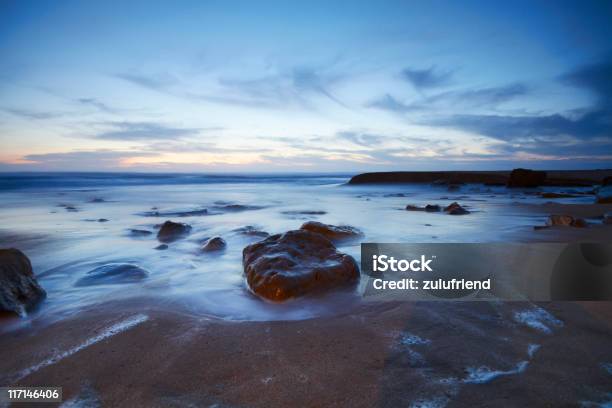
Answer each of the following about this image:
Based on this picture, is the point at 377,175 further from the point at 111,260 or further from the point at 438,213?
the point at 111,260

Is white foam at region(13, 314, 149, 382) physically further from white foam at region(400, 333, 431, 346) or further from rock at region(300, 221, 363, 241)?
rock at region(300, 221, 363, 241)

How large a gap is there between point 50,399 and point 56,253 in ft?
11.5

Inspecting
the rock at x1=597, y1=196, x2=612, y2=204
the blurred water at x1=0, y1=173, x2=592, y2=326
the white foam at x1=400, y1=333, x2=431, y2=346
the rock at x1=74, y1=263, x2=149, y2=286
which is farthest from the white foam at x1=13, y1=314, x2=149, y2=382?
the rock at x1=597, y1=196, x2=612, y2=204

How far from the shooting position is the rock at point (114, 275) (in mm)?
3213

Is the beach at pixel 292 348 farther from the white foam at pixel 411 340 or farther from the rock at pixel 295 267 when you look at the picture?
the rock at pixel 295 267

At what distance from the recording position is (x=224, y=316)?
7.86 feet

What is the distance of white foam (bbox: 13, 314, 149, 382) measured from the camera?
174 centimetres

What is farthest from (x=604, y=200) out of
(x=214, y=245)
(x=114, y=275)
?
(x=114, y=275)

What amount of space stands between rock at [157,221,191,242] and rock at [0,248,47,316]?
2.38 metres

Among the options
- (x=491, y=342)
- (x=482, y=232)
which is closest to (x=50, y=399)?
(x=491, y=342)

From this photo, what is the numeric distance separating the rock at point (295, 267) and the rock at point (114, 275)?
3.46 ft

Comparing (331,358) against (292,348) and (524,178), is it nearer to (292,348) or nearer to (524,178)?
(292,348)

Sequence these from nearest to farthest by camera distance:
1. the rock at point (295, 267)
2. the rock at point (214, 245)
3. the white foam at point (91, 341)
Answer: the white foam at point (91, 341) < the rock at point (295, 267) < the rock at point (214, 245)

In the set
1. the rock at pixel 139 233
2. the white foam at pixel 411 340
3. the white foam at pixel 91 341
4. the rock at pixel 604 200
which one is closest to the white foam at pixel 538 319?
the white foam at pixel 411 340
